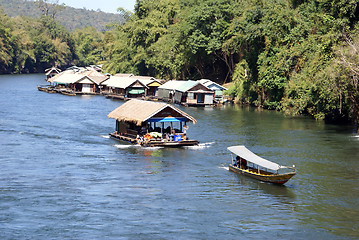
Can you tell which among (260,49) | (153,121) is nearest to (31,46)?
(260,49)

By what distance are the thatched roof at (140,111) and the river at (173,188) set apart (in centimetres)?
253

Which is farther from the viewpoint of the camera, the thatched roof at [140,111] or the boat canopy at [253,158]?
the thatched roof at [140,111]

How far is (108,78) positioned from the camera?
108812 millimetres

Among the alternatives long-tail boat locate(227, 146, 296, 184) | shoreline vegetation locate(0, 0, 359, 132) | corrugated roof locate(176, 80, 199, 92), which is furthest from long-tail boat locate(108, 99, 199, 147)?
corrugated roof locate(176, 80, 199, 92)

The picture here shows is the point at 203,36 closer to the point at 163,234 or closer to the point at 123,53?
the point at 123,53

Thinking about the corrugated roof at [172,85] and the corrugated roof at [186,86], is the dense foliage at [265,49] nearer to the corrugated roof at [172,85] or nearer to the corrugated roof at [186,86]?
the corrugated roof at [186,86]

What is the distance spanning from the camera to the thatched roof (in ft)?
141

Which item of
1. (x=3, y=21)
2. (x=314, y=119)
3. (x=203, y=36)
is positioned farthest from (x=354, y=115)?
(x=3, y=21)

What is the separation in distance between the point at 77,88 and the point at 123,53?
2484 centimetres

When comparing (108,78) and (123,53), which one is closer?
(108,78)

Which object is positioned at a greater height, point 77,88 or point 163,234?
point 77,88

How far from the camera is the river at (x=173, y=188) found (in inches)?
983

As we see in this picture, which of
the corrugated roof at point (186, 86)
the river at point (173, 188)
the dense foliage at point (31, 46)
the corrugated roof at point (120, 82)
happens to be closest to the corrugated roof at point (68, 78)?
the corrugated roof at point (120, 82)

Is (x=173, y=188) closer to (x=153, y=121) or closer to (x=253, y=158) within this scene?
(x=253, y=158)
